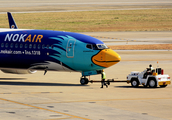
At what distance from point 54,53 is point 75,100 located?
35.5 ft

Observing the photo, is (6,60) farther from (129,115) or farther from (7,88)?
(129,115)

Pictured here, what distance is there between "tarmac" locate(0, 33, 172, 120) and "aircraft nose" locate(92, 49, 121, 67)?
7.72 feet

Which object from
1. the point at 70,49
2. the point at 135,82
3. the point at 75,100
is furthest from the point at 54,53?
the point at 75,100

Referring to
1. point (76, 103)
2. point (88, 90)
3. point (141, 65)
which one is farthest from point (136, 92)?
point (141, 65)

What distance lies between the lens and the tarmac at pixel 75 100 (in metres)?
27.4

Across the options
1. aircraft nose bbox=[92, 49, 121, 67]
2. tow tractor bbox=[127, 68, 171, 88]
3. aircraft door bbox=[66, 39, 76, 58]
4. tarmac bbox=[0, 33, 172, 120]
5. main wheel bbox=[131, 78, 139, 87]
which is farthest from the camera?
aircraft door bbox=[66, 39, 76, 58]

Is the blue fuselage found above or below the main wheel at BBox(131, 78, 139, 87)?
above

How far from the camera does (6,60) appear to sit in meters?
45.3

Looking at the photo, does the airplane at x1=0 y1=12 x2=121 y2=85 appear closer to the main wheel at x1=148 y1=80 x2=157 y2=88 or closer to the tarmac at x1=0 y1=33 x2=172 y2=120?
the tarmac at x1=0 y1=33 x2=172 y2=120

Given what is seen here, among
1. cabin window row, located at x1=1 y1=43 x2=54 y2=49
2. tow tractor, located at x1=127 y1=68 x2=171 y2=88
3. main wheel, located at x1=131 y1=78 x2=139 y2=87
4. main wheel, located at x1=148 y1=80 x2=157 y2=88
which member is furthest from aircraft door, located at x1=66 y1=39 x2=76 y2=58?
main wheel, located at x1=148 y1=80 x2=157 y2=88

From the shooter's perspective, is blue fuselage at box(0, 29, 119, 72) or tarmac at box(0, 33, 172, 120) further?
blue fuselage at box(0, 29, 119, 72)

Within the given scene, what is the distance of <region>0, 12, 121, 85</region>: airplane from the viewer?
4181 cm

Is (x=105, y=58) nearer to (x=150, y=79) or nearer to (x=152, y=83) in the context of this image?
(x=150, y=79)

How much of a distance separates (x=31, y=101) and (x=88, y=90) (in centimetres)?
751
